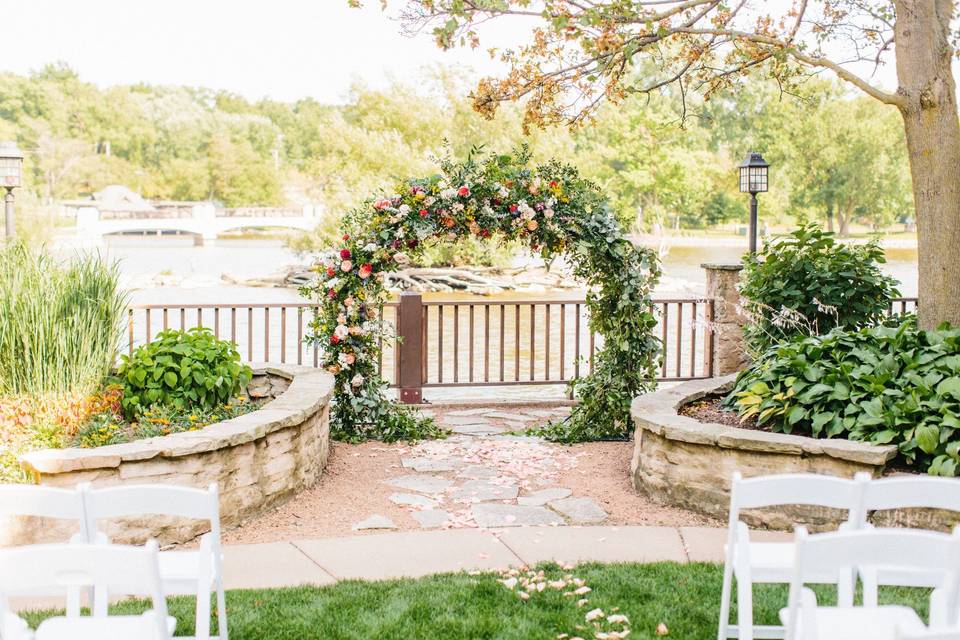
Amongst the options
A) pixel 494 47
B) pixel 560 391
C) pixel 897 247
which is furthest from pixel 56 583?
pixel 897 247

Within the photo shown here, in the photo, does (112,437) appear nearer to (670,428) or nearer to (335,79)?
(670,428)

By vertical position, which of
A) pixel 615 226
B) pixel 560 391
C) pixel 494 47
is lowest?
pixel 560 391

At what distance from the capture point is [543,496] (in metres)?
5.88

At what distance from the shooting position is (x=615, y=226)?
726 centimetres

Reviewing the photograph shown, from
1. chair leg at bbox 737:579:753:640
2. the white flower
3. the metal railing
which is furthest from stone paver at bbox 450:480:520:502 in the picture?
chair leg at bbox 737:579:753:640

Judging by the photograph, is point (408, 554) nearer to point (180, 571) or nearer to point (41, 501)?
point (180, 571)

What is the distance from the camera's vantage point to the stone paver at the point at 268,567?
4246mm

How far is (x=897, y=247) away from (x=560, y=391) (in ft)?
144

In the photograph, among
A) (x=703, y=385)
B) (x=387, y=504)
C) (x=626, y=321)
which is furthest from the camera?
(x=626, y=321)

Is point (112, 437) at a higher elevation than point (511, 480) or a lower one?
higher

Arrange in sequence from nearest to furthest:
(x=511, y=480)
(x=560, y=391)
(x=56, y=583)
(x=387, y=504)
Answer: (x=56, y=583) → (x=387, y=504) → (x=511, y=480) → (x=560, y=391)

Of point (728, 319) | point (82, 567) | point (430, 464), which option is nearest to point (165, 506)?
point (82, 567)

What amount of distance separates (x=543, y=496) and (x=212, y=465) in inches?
81.8

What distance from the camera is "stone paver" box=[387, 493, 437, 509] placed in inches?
223
